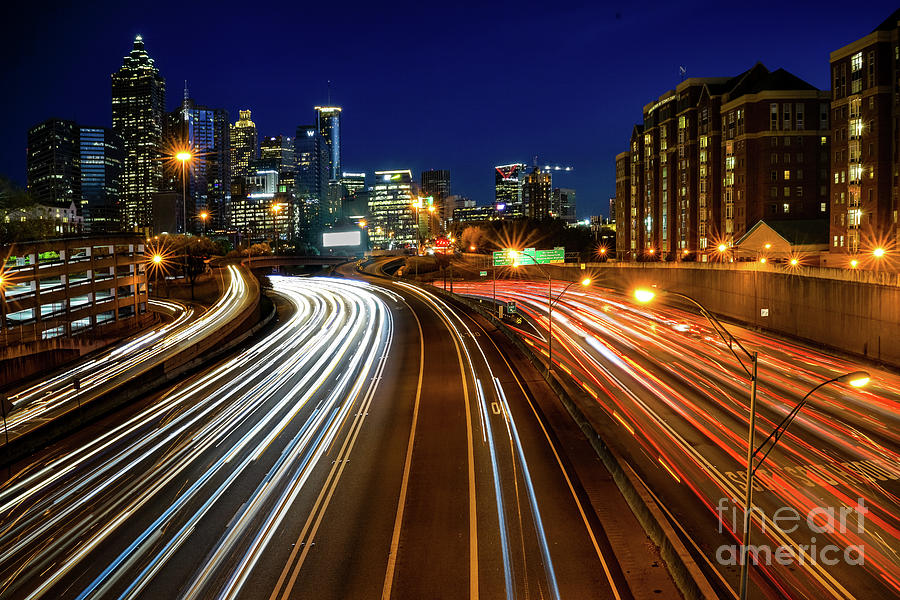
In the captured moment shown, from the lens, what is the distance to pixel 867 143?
6034 centimetres

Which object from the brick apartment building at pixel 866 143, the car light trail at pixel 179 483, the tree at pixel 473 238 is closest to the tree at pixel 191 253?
the car light trail at pixel 179 483

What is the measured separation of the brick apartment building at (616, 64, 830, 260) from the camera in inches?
3071

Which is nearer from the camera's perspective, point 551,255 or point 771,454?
point 771,454

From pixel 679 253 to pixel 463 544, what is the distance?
93.6 metres

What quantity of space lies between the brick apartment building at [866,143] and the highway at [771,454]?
31040 mm

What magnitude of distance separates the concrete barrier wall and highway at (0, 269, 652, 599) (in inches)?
908

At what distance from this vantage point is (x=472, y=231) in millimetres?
150000

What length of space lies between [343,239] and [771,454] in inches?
6256

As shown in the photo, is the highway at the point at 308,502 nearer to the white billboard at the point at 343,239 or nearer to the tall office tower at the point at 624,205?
the tall office tower at the point at 624,205

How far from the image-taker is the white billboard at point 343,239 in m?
171

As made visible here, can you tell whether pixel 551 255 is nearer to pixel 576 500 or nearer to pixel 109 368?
pixel 109 368

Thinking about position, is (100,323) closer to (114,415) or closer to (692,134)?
(114,415)

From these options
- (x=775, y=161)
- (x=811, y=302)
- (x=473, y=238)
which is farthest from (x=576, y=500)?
→ (x=473, y=238)

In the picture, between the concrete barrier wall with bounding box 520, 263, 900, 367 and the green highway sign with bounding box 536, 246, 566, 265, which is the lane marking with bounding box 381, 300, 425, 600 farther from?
the green highway sign with bounding box 536, 246, 566, 265
